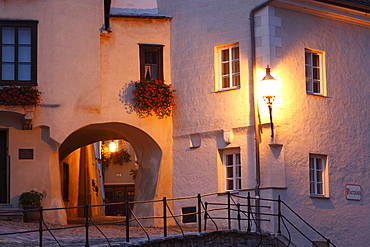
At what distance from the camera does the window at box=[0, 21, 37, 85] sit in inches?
789

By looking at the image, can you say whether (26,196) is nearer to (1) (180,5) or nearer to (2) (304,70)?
(1) (180,5)

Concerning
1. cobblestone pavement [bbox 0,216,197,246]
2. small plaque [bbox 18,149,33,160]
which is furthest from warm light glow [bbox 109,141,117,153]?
cobblestone pavement [bbox 0,216,197,246]

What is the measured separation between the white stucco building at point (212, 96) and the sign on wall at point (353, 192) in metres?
0.03

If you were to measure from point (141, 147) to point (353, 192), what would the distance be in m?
6.08

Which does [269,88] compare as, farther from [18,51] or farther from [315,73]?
[18,51]

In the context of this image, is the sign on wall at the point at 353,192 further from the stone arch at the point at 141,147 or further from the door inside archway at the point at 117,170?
the door inside archway at the point at 117,170

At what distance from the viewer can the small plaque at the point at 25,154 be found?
66.0ft

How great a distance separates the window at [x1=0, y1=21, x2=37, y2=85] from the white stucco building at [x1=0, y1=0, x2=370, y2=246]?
1.1 inches

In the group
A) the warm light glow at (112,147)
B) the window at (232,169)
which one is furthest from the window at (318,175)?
the warm light glow at (112,147)

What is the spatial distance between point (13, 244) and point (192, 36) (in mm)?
8521

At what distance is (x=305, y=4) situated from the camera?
784 inches

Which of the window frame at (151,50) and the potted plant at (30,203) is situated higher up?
the window frame at (151,50)

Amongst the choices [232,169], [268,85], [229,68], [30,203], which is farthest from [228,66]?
[30,203]

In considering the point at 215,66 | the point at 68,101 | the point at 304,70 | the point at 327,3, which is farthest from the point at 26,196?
the point at 327,3
